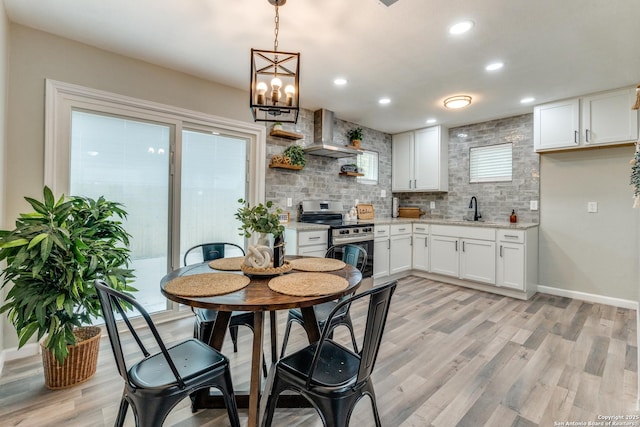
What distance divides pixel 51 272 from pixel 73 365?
26.3 inches

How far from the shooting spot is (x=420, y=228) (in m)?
4.69

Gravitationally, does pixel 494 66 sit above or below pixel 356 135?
above

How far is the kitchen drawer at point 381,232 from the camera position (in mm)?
4198

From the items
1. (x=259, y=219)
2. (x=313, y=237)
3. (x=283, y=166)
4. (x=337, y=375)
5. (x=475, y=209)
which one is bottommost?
(x=337, y=375)

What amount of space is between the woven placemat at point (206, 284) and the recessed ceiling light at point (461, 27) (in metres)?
2.30

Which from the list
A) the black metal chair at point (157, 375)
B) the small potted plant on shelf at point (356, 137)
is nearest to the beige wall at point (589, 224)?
the small potted plant on shelf at point (356, 137)

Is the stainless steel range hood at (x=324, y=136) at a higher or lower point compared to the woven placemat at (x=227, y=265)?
higher

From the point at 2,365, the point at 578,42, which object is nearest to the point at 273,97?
the point at 578,42

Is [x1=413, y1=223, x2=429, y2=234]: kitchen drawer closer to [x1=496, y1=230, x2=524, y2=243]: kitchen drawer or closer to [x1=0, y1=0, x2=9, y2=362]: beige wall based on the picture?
[x1=496, y1=230, x2=524, y2=243]: kitchen drawer

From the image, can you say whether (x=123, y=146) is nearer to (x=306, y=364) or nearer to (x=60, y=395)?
(x=60, y=395)

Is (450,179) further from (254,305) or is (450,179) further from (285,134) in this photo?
(254,305)

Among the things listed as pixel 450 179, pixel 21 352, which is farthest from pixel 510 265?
pixel 21 352

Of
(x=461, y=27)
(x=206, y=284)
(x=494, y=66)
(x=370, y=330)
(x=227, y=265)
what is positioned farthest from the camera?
(x=494, y=66)

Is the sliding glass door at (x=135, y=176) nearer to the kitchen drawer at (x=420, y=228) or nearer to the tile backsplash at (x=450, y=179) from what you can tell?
the tile backsplash at (x=450, y=179)
